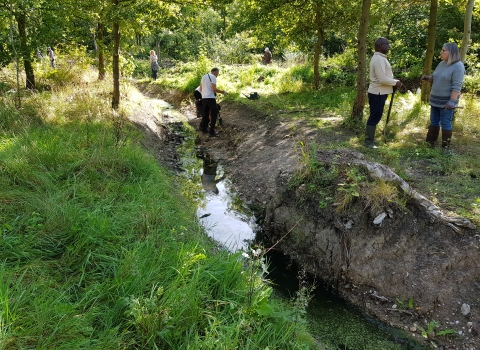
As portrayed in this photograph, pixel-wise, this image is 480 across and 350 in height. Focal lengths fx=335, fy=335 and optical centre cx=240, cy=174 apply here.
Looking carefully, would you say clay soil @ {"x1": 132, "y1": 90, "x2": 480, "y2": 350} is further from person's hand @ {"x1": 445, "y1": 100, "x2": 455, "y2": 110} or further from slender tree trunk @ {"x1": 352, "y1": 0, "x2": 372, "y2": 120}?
slender tree trunk @ {"x1": 352, "y1": 0, "x2": 372, "y2": 120}

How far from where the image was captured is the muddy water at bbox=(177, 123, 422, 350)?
142 inches

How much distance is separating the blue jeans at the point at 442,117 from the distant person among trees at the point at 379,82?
912 mm

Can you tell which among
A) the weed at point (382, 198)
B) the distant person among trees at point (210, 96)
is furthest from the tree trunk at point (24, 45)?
the weed at point (382, 198)

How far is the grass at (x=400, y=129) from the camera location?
510 cm

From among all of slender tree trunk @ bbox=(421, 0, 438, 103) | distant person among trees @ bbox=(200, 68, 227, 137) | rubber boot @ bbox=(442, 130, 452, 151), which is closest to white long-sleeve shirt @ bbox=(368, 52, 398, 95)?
rubber boot @ bbox=(442, 130, 452, 151)

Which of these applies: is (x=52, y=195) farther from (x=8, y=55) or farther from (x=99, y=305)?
(x=8, y=55)

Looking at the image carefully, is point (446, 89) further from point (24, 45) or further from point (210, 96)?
point (24, 45)

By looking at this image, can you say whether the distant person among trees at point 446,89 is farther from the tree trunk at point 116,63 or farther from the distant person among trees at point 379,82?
the tree trunk at point 116,63

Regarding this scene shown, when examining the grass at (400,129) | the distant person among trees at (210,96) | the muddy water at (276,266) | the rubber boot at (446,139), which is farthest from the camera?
the distant person among trees at (210,96)

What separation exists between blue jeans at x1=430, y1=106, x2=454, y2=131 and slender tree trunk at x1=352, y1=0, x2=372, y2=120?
181cm

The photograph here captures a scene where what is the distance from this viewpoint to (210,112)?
34.5 ft

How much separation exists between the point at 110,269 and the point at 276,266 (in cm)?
245

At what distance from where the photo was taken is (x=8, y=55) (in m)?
7.95

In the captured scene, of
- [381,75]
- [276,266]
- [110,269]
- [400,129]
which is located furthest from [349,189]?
[400,129]
